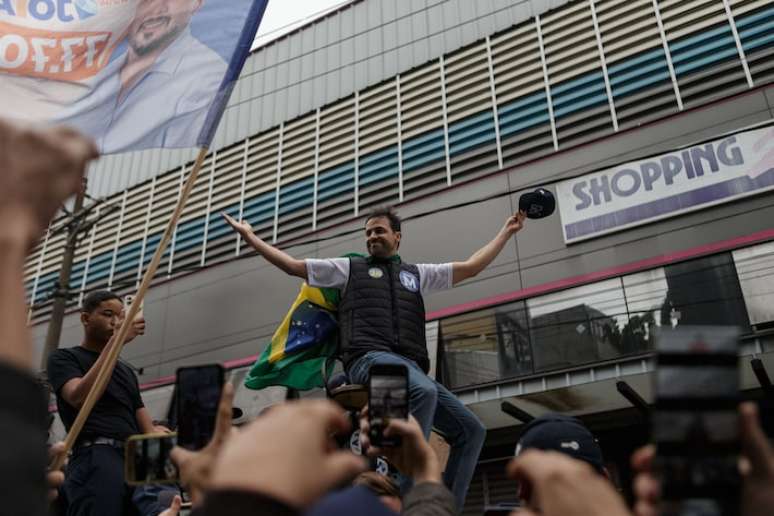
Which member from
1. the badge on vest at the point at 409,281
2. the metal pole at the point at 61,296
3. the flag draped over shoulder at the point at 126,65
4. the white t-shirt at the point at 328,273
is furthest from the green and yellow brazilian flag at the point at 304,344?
the metal pole at the point at 61,296

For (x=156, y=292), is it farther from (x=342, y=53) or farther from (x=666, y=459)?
(x=666, y=459)

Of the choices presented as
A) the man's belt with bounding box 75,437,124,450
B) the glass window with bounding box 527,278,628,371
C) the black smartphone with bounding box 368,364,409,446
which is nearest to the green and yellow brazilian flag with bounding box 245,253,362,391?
the man's belt with bounding box 75,437,124,450

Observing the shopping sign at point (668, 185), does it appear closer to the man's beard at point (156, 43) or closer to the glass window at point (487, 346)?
the glass window at point (487, 346)

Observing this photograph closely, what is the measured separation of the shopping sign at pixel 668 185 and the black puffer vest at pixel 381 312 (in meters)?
8.07

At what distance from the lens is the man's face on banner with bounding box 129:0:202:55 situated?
4.09 metres

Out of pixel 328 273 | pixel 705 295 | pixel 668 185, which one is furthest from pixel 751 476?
pixel 668 185

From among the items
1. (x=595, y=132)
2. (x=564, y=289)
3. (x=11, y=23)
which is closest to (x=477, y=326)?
(x=564, y=289)

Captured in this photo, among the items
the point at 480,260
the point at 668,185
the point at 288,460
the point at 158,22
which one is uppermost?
the point at 668,185

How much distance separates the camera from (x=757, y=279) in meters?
9.54

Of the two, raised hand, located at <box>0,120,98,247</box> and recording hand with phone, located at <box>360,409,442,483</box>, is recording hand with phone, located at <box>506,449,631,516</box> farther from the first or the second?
raised hand, located at <box>0,120,98,247</box>

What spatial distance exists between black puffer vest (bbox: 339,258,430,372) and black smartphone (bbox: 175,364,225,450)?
214 centimetres

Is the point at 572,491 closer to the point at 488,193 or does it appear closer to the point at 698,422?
the point at 698,422

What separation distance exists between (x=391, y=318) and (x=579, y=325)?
7380 millimetres

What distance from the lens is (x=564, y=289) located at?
1120 cm
